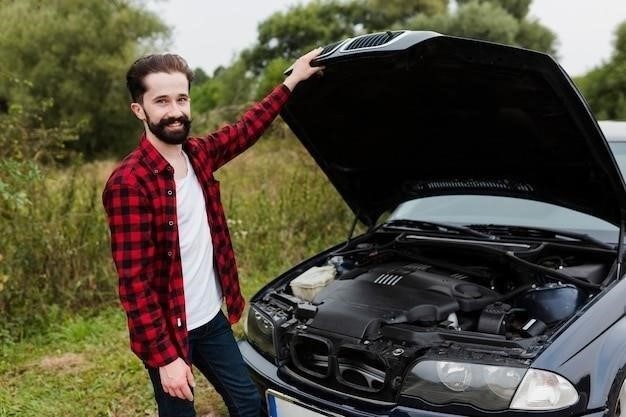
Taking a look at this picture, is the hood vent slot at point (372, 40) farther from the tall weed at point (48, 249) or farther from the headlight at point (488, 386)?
the tall weed at point (48, 249)

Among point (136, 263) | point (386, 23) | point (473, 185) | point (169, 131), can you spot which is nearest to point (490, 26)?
point (386, 23)

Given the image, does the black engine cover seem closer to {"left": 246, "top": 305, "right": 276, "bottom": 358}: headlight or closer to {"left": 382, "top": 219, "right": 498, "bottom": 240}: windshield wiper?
{"left": 246, "top": 305, "right": 276, "bottom": 358}: headlight

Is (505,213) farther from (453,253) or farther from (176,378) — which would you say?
(176,378)

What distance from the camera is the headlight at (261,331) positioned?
2820 millimetres

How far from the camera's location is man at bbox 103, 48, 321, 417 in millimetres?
2062

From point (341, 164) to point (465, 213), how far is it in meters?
0.77

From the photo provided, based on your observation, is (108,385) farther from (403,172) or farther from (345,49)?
(345,49)

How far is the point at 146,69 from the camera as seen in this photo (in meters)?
2.14

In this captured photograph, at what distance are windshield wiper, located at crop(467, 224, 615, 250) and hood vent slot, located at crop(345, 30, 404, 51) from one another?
1289 mm

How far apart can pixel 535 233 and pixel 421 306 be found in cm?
93

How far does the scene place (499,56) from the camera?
7.94 ft

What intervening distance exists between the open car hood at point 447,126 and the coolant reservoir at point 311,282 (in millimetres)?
645

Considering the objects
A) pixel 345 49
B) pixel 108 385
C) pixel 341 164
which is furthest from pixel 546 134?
pixel 108 385

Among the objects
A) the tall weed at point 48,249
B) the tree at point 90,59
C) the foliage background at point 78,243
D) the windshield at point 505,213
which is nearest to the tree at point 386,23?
the tree at point 90,59
